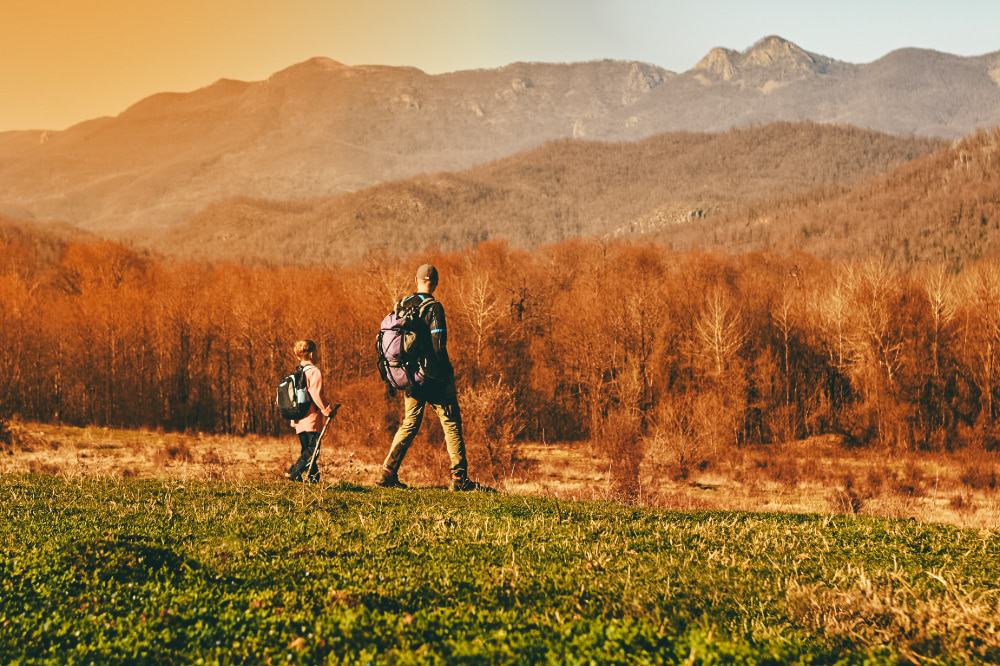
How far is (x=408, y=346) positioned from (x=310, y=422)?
2588 mm

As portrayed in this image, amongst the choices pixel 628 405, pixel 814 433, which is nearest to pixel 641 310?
pixel 628 405

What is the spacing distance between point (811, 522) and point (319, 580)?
A: 6919mm

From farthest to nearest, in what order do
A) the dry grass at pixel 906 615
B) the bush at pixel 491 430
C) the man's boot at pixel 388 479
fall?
the bush at pixel 491 430, the man's boot at pixel 388 479, the dry grass at pixel 906 615

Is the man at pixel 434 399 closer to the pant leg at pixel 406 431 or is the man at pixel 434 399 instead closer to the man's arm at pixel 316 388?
the pant leg at pixel 406 431

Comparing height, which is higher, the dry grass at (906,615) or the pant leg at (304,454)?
the pant leg at (304,454)

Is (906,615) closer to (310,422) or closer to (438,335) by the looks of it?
(438,335)

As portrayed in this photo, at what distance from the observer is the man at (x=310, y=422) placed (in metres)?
13.3

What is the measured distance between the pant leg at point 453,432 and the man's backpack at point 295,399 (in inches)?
98.3

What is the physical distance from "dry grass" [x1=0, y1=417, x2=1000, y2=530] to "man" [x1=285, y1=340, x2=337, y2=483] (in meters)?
18.4

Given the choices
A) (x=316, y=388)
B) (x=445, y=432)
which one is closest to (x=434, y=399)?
(x=445, y=432)

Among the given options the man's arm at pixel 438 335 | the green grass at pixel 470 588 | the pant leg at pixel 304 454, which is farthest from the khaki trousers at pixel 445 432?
the green grass at pixel 470 588

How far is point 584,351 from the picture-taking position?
7456cm

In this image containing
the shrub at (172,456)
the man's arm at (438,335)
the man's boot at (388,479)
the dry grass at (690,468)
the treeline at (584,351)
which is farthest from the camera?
the treeline at (584,351)

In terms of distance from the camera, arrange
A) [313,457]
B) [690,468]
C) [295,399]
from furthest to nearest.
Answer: [690,468], [295,399], [313,457]
